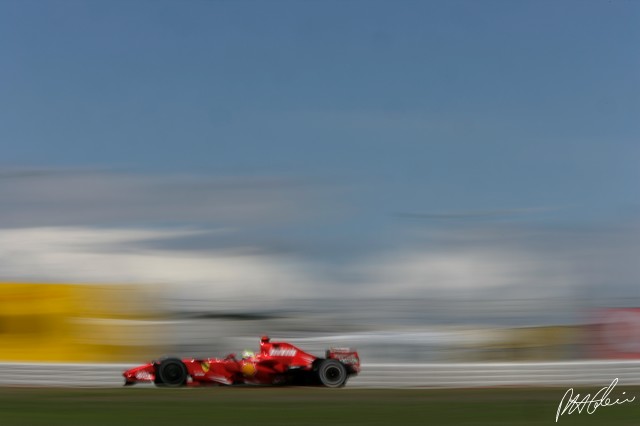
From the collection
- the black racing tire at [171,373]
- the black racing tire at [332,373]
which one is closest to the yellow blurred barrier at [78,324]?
the black racing tire at [171,373]

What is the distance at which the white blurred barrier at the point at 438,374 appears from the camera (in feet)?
44.3

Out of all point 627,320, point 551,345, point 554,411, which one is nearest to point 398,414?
point 554,411

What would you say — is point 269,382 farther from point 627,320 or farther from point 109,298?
point 627,320

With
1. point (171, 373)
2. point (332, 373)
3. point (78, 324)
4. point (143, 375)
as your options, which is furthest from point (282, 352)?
point (78, 324)

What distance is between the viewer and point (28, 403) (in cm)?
1050

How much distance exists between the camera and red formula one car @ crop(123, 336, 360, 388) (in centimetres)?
1345

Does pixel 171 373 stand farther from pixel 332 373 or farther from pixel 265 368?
pixel 332 373

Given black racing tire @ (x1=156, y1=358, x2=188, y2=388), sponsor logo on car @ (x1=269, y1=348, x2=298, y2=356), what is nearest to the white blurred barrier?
A: black racing tire @ (x1=156, y1=358, x2=188, y2=388)

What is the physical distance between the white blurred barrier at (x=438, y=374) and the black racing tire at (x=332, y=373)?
417mm

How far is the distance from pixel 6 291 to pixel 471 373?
24.2ft

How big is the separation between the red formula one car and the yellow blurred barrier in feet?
3.79

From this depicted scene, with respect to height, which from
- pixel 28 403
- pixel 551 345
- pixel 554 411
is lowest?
pixel 554 411

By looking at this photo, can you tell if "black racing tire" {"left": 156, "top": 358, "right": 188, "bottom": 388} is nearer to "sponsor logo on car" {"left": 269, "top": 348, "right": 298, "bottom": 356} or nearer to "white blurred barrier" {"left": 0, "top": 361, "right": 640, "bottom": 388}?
"white blurred barrier" {"left": 0, "top": 361, "right": 640, "bottom": 388}

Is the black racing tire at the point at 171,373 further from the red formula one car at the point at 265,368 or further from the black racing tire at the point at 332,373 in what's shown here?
the black racing tire at the point at 332,373
